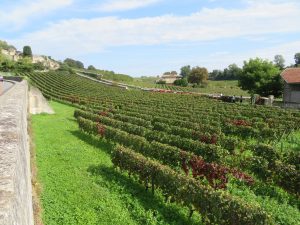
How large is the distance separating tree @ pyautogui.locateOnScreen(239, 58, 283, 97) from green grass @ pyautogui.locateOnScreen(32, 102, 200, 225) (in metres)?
44.4

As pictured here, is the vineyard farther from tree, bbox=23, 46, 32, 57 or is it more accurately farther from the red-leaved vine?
tree, bbox=23, 46, 32, 57

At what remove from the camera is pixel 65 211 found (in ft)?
39.8

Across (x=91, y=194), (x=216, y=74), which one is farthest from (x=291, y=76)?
(x=216, y=74)

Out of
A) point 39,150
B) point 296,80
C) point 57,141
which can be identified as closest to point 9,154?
point 39,150

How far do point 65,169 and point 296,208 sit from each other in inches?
386

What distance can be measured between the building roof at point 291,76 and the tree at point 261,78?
314cm

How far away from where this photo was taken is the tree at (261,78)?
58969 millimetres

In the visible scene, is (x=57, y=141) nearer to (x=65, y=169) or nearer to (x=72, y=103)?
(x=65, y=169)

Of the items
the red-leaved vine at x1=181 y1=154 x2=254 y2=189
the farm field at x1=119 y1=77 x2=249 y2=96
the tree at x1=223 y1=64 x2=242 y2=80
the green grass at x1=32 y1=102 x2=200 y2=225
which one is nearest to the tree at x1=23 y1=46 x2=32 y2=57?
the farm field at x1=119 y1=77 x2=249 y2=96

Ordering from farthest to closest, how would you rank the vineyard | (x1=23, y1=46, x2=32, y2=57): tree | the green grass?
(x1=23, y1=46, x2=32, y2=57): tree
the green grass
the vineyard

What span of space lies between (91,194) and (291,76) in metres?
45.7

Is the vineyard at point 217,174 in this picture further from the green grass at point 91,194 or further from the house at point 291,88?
the house at point 291,88

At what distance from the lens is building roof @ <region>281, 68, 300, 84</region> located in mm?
50741

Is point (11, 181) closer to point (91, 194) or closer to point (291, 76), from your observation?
point (91, 194)
